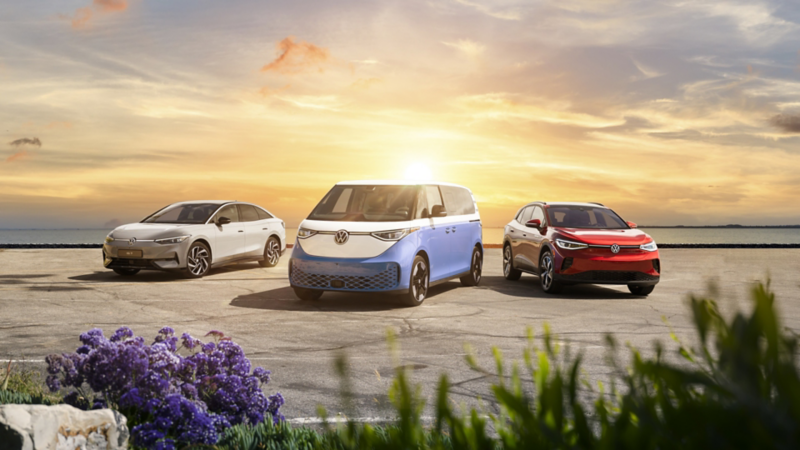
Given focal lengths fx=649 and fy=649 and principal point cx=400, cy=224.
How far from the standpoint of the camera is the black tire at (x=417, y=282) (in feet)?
33.6

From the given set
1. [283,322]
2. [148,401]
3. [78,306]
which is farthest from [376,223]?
[148,401]

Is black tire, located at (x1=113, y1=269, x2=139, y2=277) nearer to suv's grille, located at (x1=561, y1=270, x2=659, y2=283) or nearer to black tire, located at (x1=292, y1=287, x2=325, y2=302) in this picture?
black tire, located at (x1=292, y1=287, x2=325, y2=302)

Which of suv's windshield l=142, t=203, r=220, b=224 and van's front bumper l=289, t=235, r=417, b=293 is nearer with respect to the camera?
van's front bumper l=289, t=235, r=417, b=293

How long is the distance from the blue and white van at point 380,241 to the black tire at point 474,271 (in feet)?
2.82

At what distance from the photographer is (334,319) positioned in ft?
29.8

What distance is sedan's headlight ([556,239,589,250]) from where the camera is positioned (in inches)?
459

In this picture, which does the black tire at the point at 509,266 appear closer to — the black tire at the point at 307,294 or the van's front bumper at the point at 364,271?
the van's front bumper at the point at 364,271

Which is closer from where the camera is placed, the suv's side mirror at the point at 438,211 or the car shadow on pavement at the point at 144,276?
the suv's side mirror at the point at 438,211

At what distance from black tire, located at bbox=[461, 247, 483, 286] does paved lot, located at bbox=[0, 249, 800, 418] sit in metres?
0.20

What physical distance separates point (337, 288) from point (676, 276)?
9515 mm

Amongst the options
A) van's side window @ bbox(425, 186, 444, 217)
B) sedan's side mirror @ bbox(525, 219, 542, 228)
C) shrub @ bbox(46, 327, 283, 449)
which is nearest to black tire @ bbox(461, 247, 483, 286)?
sedan's side mirror @ bbox(525, 219, 542, 228)

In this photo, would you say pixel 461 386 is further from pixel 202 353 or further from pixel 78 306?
pixel 78 306

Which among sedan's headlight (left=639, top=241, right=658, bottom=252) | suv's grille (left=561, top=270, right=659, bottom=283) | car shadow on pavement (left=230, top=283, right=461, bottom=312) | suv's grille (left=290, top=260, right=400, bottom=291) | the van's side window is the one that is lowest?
car shadow on pavement (left=230, top=283, right=461, bottom=312)

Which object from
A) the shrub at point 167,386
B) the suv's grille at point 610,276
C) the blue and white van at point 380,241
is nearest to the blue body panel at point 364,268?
the blue and white van at point 380,241
